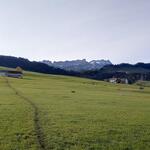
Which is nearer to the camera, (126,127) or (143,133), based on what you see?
(143,133)

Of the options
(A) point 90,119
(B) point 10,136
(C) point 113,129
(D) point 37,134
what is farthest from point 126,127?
(B) point 10,136

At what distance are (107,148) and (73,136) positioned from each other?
3026mm

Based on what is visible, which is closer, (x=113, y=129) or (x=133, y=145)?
(x=133, y=145)

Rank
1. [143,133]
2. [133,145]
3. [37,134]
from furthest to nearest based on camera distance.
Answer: [143,133]
[37,134]
[133,145]

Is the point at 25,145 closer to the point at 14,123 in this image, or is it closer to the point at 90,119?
the point at 14,123

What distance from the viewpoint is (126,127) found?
25.5 metres

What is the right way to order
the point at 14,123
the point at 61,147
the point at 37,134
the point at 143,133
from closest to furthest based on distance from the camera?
the point at 61,147 → the point at 37,134 → the point at 143,133 → the point at 14,123

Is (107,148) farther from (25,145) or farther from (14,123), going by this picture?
(14,123)

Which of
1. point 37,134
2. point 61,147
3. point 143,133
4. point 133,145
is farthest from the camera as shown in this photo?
point 143,133

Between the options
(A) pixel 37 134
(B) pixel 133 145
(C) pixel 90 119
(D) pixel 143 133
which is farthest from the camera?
(C) pixel 90 119

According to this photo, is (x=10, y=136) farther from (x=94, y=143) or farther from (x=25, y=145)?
(x=94, y=143)

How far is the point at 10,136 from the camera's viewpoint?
20266mm

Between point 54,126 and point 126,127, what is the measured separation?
5322 millimetres

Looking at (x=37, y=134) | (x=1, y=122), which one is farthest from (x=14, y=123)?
(x=37, y=134)
